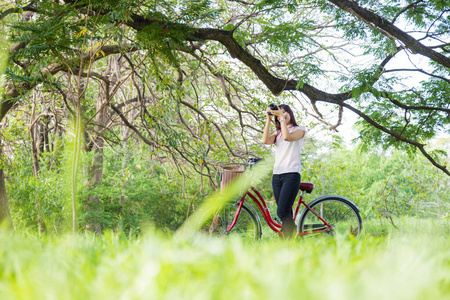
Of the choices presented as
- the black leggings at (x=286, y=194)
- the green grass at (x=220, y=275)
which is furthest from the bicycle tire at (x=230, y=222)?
the green grass at (x=220, y=275)

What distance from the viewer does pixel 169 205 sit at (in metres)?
10.1

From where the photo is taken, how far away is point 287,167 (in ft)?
11.7

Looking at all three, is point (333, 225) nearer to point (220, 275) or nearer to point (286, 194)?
point (286, 194)

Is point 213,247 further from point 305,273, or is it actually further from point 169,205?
point 169,205

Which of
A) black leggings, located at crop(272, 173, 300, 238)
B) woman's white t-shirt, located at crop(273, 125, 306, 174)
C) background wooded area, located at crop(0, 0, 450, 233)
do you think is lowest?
black leggings, located at crop(272, 173, 300, 238)

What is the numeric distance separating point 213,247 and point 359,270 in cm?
49

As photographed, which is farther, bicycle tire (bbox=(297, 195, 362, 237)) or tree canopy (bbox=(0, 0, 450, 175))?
bicycle tire (bbox=(297, 195, 362, 237))

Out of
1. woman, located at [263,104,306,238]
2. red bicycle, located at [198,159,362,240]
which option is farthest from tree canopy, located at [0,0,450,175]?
red bicycle, located at [198,159,362,240]

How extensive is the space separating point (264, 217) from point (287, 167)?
77 centimetres

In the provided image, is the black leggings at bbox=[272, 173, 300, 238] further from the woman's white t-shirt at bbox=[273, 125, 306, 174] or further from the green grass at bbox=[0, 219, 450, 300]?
the green grass at bbox=[0, 219, 450, 300]

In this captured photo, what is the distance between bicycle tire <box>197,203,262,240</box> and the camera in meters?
4.03

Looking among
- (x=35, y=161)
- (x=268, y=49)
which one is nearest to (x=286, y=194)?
(x=268, y=49)

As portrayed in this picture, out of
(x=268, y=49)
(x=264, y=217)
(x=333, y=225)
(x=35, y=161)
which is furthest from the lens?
(x=35, y=161)

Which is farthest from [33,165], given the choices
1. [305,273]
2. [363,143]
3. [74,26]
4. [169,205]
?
[305,273]
